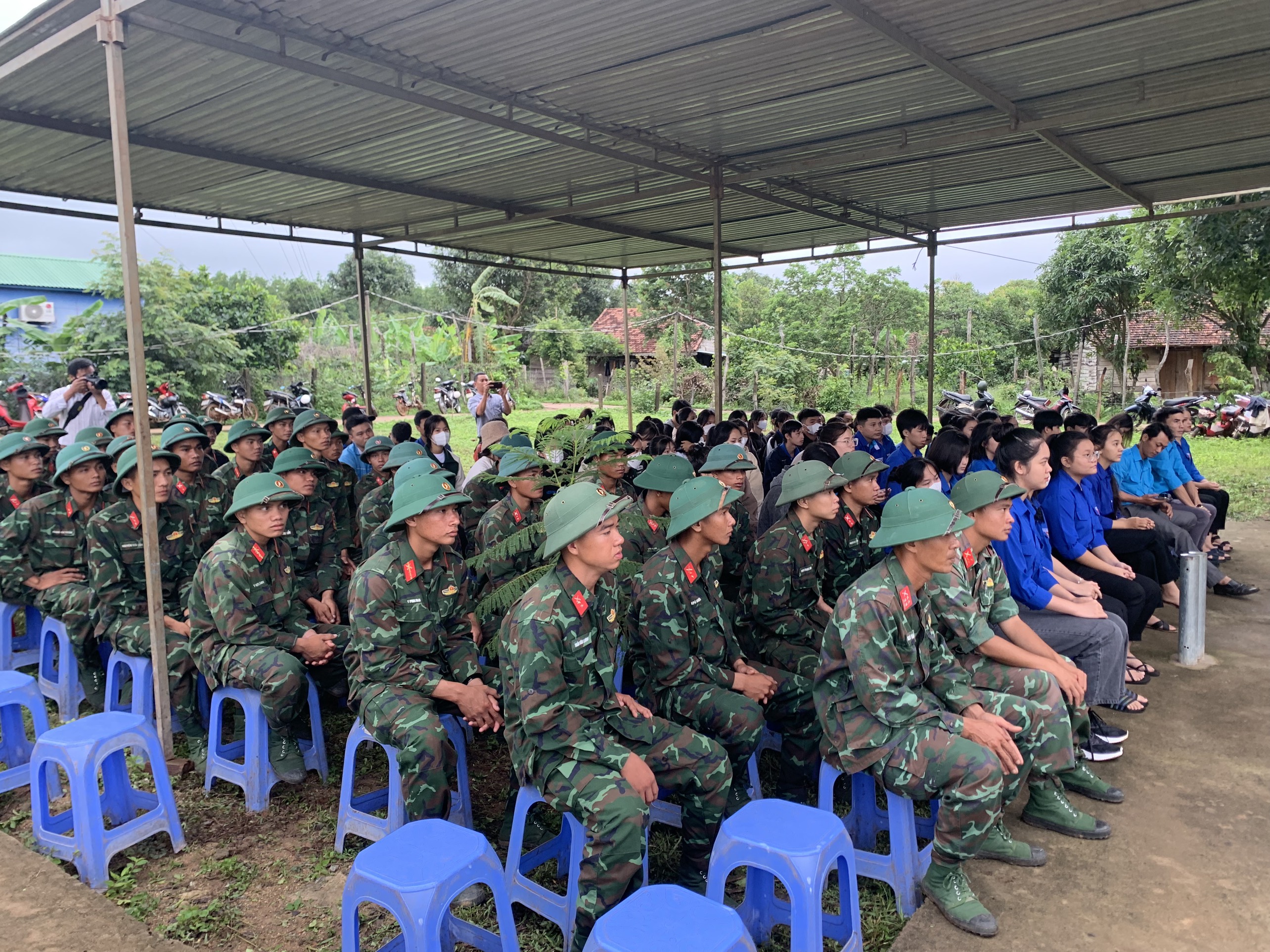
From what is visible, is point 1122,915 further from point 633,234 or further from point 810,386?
point 810,386

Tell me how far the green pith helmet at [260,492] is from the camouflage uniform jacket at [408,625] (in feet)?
2.51

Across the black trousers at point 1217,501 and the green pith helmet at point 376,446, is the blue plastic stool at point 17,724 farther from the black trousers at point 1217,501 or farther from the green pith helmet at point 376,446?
the black trousers at point 1217,501

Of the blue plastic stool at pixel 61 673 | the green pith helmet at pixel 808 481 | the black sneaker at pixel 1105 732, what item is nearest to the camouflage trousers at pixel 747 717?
the green pith helmet at pixel 808 481

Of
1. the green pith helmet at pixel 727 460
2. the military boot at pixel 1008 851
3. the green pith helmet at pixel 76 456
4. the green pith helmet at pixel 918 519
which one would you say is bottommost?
the military boot at pixel 1008 851

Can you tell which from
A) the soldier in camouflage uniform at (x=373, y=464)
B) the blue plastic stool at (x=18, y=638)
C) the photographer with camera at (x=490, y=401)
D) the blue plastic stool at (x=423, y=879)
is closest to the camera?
the blue plastic stool at (x=423, y=879)

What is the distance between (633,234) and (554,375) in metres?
19.4

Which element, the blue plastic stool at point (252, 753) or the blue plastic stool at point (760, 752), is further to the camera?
the blue plastic stool at point (252, 753)

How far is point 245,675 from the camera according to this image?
3.93 meters

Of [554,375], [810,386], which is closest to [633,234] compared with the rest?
[810,386]

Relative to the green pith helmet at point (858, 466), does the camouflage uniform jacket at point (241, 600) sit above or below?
below

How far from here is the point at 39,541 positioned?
205 inches

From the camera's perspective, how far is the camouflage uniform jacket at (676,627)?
11.7 ft

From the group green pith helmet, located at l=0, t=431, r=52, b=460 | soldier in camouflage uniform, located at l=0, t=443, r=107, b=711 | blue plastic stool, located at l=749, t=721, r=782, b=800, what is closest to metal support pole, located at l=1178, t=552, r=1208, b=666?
blue plastic stool, located at l=749, t=721, r=782, b=800

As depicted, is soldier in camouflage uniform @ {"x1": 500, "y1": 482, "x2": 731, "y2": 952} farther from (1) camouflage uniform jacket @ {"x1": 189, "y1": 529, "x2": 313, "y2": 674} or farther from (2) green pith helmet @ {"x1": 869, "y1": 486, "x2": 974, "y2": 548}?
(1) camouflage uniform jacket @ {"x1": 189, "y1": 529, "x2": 313, "y2": 674}
